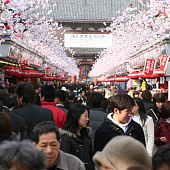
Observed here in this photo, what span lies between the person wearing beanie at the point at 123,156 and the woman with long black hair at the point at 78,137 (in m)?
1.74

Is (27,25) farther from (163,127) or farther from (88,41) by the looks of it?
(88,41)

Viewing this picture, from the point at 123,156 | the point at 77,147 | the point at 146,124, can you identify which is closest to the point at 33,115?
the point at 77,147

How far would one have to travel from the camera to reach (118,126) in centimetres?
358

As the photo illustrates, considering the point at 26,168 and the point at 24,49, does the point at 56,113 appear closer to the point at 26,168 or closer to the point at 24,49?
the point at 26,168

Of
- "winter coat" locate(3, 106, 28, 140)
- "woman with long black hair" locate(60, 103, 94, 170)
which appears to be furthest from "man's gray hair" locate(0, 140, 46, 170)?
"winter coat" locate(3, 106, 28, 140)

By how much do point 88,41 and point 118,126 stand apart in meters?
28.6

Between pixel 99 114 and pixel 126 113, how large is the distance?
169 cm

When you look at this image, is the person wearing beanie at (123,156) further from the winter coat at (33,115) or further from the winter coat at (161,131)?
the winter coat at (161,131)

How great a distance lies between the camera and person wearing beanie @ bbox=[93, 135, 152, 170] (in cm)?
160

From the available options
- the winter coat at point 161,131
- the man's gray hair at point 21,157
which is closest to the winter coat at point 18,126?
the winter coat at point 161,131

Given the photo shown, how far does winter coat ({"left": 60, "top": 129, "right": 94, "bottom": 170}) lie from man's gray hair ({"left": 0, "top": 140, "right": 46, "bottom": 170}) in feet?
5.43

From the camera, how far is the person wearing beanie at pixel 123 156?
1597 millimetres

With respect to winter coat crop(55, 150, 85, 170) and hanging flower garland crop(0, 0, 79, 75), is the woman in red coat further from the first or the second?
hanging flower garland crop(0, 0, 79, 75)

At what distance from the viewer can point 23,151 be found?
1671mm
